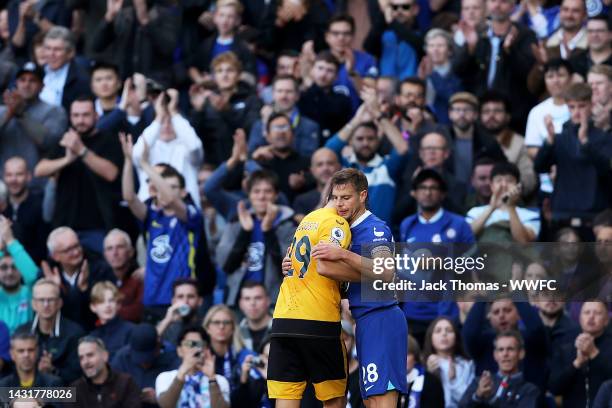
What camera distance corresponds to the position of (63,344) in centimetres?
1686

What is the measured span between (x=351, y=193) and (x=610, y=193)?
20.2 ft

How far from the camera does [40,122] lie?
19906 mm

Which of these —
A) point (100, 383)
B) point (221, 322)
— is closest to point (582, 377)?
point (221, 322)

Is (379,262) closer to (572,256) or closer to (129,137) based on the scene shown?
(572,256)

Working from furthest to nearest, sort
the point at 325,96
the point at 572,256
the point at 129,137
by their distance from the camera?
the point at 325,96, the point at 129,137, the point at 572,256

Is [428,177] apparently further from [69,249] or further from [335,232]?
[335,232]

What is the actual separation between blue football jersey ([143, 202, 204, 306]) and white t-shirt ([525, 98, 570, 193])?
3.85 m

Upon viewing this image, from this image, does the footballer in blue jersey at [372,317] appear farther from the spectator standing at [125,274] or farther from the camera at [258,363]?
the spectator standing at [125,274]

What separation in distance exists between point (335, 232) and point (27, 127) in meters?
8.27

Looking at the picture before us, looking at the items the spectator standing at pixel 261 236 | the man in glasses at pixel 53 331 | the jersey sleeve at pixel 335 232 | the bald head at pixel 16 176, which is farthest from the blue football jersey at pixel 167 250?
the jersey sleeve at pixel 335 232

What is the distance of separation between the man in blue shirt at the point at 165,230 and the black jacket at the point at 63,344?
0.96m

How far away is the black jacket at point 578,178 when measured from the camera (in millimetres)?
17859

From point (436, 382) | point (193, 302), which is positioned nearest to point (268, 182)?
point (193, 302)

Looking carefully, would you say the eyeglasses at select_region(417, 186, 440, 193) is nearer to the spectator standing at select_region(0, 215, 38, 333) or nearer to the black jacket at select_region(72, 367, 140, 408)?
the black jacket at select_region(72, 367, 140, 408)
